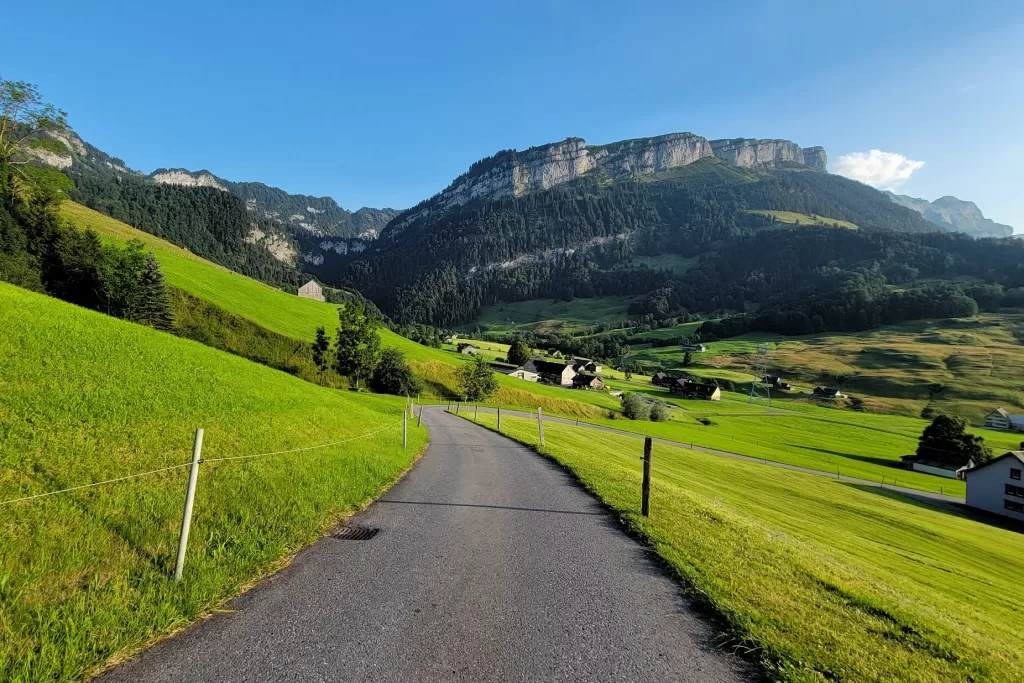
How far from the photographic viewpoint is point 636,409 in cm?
7988

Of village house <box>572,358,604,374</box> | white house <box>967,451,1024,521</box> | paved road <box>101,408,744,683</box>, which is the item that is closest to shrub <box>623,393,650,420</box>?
white house <box>967,451,1024,521</box>

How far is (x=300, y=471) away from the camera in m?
12.2

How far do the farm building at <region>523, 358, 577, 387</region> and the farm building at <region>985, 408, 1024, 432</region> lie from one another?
349 feet

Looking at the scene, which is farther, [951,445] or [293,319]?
[293,319]

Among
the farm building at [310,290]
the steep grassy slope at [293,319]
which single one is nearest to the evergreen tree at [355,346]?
the steep grassy slope at [293,319]

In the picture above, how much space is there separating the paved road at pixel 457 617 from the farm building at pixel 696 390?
129909 mm

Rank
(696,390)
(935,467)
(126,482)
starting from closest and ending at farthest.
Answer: (126,482)
(935,467)
(696,390)

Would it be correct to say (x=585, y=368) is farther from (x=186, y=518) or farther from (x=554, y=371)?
(x=186, y=518)

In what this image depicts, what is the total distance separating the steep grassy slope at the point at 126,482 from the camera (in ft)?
16.1

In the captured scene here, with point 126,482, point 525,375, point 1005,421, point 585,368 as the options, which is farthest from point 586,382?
point 126,482

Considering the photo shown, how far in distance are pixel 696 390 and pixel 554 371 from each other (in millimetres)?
42686

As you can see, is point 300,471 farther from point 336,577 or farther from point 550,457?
point 550,457

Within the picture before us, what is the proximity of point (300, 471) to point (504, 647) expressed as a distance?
30.0 ft

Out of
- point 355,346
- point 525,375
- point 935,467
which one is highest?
point 355,346
